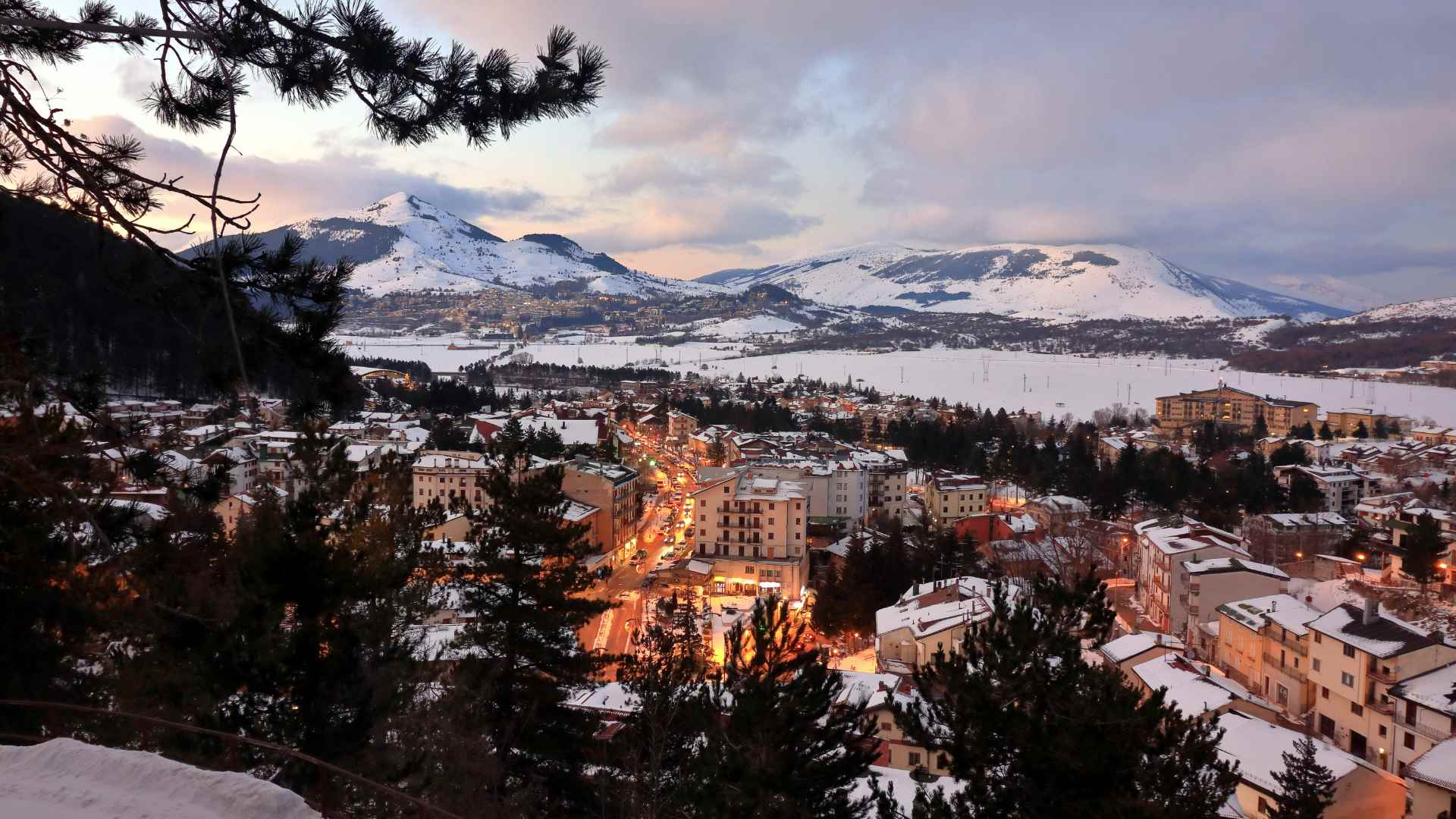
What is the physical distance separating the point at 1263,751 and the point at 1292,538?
11.0m

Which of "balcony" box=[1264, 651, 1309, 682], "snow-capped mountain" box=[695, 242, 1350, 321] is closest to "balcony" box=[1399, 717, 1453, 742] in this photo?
"balcony" box=[1264, 651, 1309, 682]

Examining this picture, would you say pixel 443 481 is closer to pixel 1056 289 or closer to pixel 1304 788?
pixel 1304 788

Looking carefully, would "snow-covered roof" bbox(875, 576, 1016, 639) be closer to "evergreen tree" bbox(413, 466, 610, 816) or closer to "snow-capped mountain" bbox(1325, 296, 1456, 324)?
"evergreen tree" bbox(413, 466, 610, 816)

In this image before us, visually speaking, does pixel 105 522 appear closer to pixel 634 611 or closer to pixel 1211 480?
pixel 634 611

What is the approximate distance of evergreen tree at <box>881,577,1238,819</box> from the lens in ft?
10.2

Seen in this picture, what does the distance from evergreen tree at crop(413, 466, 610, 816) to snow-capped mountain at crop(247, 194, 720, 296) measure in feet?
421

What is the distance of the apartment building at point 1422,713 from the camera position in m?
6.91

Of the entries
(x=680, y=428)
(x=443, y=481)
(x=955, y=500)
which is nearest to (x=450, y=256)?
(x=680, y=428)

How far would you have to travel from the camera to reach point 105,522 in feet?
6.61

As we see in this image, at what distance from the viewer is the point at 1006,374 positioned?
5859 cm

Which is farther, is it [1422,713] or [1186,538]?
[1186,538]

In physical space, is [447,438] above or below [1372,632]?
above

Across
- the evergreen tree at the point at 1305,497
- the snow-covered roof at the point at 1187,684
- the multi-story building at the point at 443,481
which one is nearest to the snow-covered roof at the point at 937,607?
the snow-covered roof at the point at 1187,684

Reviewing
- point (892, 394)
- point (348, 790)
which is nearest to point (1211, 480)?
point (348, 790)
